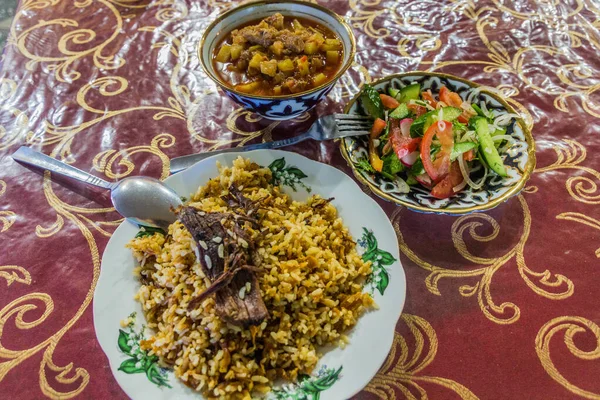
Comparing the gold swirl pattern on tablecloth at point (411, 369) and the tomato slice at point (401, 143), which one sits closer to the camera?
the gold swirl pattern on tablecloth at point (411, 369)

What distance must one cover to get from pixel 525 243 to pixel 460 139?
55 cm

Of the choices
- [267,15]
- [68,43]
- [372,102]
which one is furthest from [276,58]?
[68,43]

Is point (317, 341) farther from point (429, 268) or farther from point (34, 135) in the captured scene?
point (34, 135)

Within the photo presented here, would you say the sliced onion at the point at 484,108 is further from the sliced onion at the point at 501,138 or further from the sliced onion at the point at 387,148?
the sliced onion at the point at 387,148

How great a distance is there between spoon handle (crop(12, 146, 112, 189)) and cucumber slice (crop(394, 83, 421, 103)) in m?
1.53

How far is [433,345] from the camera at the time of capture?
5.12 feet

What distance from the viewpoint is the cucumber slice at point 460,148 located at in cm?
181

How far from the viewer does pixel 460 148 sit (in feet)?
5.99

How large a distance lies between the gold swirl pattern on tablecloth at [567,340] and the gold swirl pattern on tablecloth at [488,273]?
0.10 metres

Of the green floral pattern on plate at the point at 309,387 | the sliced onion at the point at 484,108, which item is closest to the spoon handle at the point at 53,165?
the green floral pattern on plate at the point at 309,387

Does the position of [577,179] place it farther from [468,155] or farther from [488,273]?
[488,273]

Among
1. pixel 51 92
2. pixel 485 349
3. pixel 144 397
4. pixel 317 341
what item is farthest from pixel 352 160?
pixel 51 92

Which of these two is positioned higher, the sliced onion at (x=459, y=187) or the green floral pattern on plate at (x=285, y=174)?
the green floral pattern on plate at (x=285, y=174)

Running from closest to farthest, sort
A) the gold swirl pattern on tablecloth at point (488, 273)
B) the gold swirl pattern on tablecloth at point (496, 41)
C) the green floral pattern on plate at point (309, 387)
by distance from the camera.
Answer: the green floral pattern on plate at point (309, 387) < the gold swirl pattern on tablecloth at point (488, 273) < the gold swirl pattern on tablecloth at point (496, 41)
